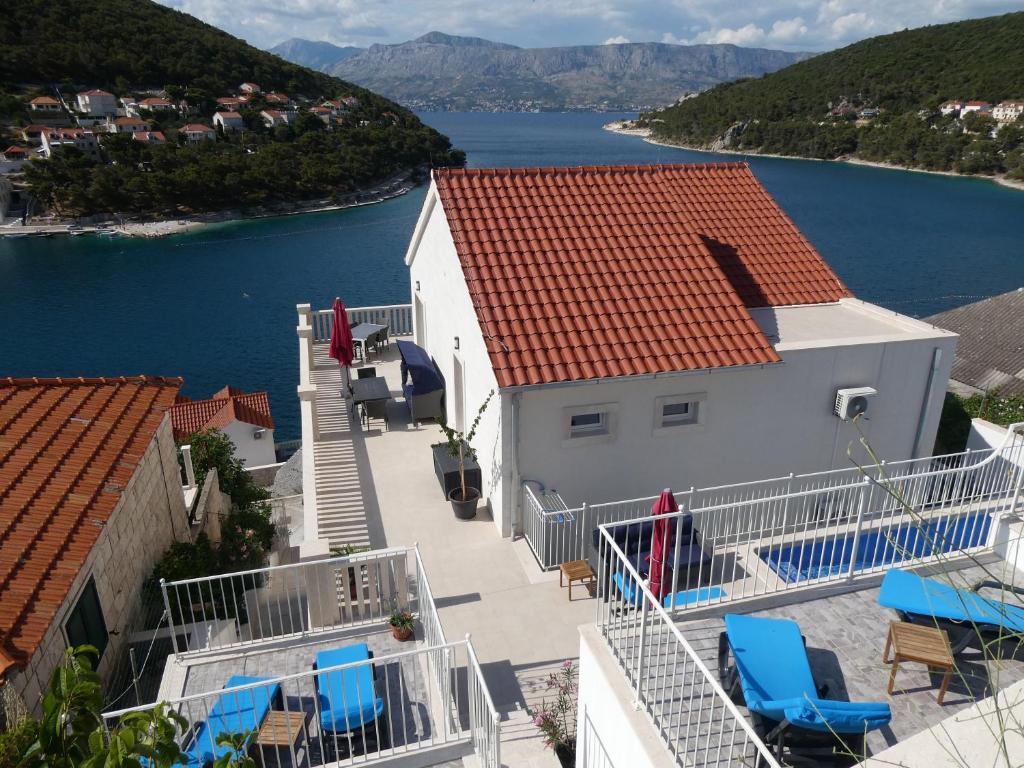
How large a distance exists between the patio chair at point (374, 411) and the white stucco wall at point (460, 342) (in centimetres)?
149

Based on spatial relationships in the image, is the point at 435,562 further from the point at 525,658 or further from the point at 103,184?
the point at 103,184

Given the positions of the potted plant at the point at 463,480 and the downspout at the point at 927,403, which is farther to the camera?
the downspout at the point at 927,403

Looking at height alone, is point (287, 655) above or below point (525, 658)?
above

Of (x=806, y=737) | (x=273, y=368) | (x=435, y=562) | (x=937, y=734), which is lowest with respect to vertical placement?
(x=273, y=368)

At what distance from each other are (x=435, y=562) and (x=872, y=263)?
60.5 meters

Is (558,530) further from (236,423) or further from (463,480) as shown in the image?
(236,423)

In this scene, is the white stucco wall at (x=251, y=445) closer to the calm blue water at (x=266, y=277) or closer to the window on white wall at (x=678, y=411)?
the calm blue water at (x=266, y=277)

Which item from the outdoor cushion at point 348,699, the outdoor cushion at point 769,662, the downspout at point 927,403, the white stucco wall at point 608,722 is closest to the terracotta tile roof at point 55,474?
the outdoor cushion at point 348,699

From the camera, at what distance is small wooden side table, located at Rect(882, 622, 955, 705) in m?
5.71

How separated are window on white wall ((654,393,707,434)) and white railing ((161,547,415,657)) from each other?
193 inches

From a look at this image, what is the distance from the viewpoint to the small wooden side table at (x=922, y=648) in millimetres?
5711

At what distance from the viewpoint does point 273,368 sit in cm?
4184

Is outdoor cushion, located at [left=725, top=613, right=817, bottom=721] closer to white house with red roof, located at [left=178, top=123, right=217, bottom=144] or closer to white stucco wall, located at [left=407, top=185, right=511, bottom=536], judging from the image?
white stucco wall, located at [left=407, top=185, right=511, bottom=536]

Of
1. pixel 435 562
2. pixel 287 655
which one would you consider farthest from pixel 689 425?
pixel 287 655
